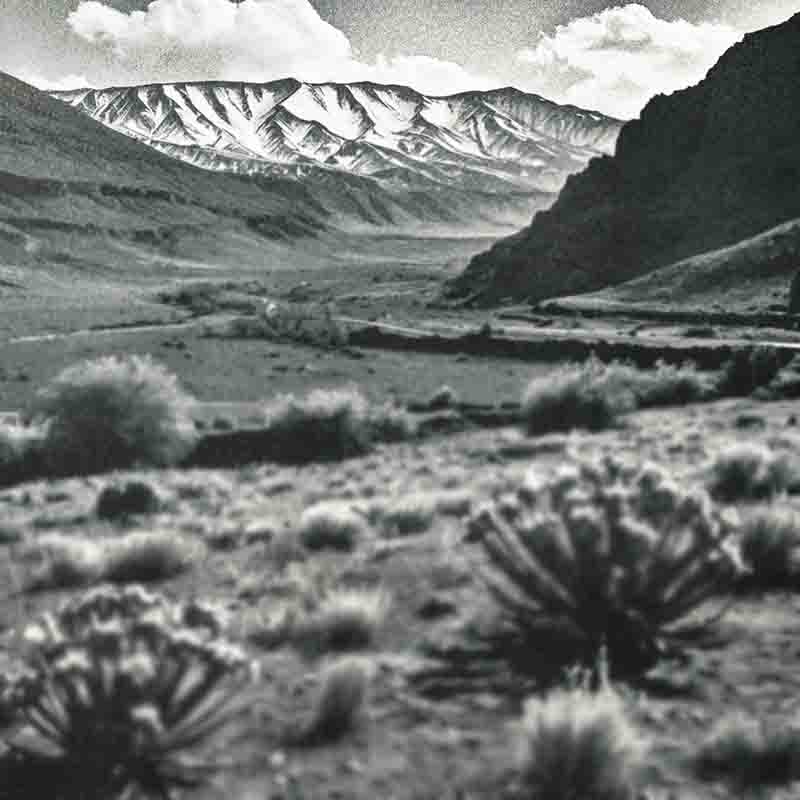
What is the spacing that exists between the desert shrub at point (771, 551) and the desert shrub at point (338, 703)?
440 cm

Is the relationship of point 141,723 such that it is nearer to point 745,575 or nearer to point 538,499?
point 538,499

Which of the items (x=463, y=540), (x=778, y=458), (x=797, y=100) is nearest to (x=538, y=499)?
(x=463, y=540)

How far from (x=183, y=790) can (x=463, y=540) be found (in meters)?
6.04

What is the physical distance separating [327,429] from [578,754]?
67.5 ft

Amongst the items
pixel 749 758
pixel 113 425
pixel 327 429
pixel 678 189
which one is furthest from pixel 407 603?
pixel 678 189

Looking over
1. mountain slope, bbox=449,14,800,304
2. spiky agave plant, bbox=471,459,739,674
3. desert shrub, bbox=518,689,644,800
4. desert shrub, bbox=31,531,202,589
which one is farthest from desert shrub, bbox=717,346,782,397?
mountain slope, bbox=449,14,800,304

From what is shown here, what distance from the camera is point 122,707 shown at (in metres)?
6.55

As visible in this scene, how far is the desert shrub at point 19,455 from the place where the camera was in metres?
25.8

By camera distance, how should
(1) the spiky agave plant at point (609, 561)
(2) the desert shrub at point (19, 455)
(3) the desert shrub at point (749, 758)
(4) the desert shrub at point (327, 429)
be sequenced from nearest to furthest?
(3) the desert shrub at point (749, 758)
(1) the spiky agave plant at point (609, 561)
(2) the desert shrub at point (19, 455)
(4) the desert shrub at point (327, 429)

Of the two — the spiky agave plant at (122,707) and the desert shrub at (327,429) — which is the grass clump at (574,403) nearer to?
the desert shrub at (327,429)

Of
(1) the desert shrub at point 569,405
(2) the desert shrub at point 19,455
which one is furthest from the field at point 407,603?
(2) the desert shrub at point 19,455

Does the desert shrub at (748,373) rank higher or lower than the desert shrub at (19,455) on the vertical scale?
higher

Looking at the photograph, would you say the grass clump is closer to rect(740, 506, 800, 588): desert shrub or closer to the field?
the field

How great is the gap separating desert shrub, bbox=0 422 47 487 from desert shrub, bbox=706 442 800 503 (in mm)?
17166
